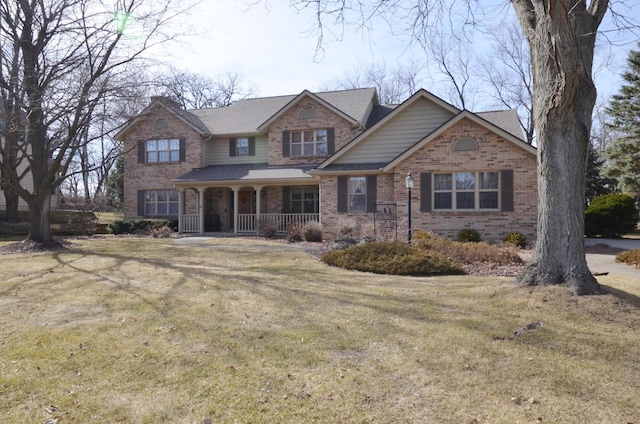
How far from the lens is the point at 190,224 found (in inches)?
826

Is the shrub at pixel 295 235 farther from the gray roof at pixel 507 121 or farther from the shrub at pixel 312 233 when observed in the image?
the gray roof at pixel 507 121

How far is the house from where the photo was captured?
49.3 feet

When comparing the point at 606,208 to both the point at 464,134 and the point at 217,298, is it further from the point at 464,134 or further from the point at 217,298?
the point at 217,298

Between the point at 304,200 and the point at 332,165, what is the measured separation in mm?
3744

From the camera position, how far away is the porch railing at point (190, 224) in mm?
20844

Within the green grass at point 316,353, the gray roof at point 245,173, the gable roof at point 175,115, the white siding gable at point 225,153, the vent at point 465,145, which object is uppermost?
the gable roof at point 175,115

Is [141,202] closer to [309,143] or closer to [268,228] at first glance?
[268,228]

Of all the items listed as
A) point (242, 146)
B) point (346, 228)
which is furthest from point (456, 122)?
point (242, 146)

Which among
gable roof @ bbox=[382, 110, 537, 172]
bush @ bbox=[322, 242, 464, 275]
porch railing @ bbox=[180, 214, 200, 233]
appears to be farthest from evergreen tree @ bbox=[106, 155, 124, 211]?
bush @ bbox=[322, 242, 464, 275]

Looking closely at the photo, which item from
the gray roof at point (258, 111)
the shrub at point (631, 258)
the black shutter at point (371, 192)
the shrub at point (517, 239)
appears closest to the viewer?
the shrub at point (631, 258)

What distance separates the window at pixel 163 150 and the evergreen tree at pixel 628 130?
25815 millimetres

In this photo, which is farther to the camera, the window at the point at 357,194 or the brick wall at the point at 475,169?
the window at the point at 357,194

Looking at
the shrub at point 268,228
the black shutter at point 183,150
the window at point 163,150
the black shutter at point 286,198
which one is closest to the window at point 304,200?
the black shutter at point 286,198

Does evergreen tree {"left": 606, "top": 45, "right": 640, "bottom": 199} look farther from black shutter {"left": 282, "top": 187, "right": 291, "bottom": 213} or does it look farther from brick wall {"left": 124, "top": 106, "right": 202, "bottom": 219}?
brick wall {"left": 124, "top": 106, "right": 202, "bottom": 219}
